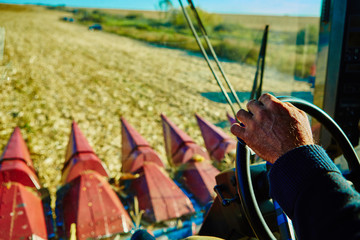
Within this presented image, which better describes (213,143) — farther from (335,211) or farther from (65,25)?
(65,25)

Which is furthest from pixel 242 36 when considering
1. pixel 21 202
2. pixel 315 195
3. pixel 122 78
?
pixel 315 195

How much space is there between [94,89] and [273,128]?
6330 mm

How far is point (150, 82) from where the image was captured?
765cm

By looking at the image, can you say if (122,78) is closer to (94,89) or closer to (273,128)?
(94,89)

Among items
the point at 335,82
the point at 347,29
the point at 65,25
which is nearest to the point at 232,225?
the point at 335,82

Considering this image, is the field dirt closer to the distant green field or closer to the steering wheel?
the distant green field

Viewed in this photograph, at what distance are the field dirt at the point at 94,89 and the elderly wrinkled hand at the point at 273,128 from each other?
1808 millimetres

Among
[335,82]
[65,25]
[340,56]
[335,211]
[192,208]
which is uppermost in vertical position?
[65,25]

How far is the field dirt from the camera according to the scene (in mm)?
3939

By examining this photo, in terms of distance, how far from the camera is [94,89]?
665 cm

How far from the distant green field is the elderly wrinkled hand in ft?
4.78

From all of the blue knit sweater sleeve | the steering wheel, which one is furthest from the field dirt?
the blue knit sweater sleeve

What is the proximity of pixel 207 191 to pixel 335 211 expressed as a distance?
161 centimetres

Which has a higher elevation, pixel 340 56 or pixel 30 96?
pixel 340 56
